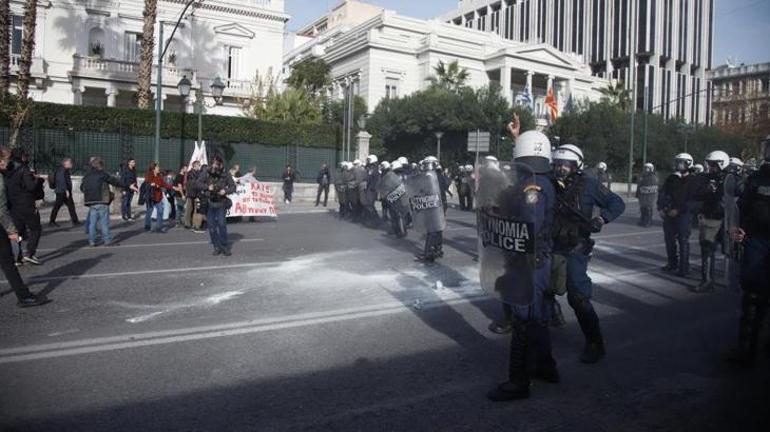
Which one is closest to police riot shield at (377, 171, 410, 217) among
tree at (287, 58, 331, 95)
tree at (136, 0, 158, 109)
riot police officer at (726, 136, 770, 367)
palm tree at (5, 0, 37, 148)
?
riot police officer at (726, 136, 770, 367)

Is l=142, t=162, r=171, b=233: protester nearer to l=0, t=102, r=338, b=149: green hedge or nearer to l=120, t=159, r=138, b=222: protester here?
l=120, t=159, r=138, b=222: protester

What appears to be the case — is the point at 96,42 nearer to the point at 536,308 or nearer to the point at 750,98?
the point at 750,98

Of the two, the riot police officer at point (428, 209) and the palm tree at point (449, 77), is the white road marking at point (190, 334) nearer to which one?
the riot police officer at point (428, 209)

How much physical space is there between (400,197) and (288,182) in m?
13.5

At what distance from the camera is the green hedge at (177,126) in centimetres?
2188

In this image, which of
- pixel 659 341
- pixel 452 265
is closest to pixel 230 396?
pixel 659 341

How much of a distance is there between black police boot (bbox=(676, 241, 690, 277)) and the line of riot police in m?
3.53

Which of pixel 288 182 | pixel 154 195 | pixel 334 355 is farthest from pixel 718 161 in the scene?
pixel 288 182

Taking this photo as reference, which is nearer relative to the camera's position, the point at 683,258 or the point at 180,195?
the point at 683,258

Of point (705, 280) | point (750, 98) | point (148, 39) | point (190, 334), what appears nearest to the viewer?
point (190, 334)

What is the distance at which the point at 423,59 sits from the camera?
Answer: 53.2 metres

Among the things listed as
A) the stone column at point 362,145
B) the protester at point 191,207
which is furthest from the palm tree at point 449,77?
the protester at point 191,207

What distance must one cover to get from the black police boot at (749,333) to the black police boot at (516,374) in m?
2.14

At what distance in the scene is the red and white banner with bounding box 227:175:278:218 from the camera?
1622 centimetres
